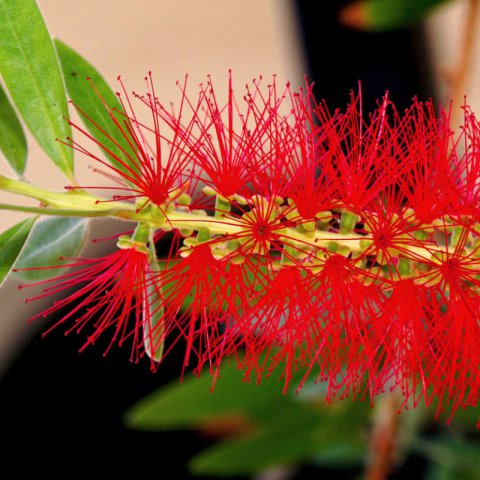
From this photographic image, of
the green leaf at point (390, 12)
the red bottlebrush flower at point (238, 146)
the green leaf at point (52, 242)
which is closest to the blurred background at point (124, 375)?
the green leaf at point (390, 12)

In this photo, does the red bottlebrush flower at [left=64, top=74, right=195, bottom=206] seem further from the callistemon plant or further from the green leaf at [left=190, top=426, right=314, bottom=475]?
the green leaf at [left=190, top=426, right=314, bottom=475]

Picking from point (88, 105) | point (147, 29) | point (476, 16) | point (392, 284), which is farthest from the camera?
point (147, 29)

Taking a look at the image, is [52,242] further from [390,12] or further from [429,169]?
[390,12]

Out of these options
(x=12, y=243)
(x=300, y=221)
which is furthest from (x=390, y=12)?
(x=12, y=243)

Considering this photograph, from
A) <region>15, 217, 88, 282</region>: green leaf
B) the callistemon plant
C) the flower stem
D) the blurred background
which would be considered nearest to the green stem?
the callistemon plant

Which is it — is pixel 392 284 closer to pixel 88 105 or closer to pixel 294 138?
pixel 294 138

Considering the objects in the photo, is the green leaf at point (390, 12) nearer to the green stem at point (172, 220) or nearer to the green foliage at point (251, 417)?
the green foliage at point (251, 417)

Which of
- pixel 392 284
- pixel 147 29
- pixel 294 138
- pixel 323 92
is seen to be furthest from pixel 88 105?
pixel 147 29
